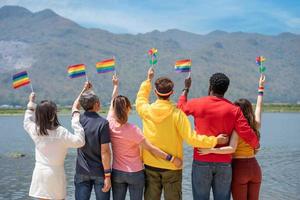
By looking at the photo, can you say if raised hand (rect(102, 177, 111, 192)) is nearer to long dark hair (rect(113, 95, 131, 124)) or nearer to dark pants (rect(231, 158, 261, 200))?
long dark hair (rect(113, 95, 131, 124))

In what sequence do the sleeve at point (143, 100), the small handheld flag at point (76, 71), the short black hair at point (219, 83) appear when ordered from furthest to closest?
the small handheld flag at point (76, 71), the sleeve at point (143, 100), the short black hair at point (219, 83)

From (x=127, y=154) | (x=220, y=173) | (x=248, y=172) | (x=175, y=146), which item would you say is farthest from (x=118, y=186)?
(x=248, y=172)

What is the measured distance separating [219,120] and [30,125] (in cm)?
310

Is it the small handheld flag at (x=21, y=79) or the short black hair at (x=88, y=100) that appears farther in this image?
the small handheld flag at (x=21, y=79)

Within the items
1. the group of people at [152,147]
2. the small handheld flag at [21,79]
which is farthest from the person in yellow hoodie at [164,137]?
the small handheld flag at [21,79]

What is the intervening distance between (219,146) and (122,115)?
1.65m

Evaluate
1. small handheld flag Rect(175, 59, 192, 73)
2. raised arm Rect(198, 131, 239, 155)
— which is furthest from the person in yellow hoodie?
small handheld flag Rect(175, 59, 192, 73)

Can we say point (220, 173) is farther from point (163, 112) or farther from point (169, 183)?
point (163, 112)

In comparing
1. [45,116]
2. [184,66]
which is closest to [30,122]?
[45,116]

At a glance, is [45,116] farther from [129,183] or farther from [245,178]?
Result: [245,178]

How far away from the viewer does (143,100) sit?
7.73m

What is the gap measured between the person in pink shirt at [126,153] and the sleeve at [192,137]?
442mm

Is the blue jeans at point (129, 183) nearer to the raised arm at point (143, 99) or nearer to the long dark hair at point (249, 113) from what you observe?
the raised arm at point (143, 99)

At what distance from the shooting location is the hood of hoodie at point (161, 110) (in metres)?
7.29
